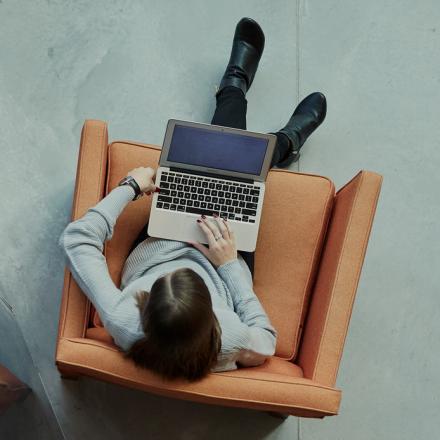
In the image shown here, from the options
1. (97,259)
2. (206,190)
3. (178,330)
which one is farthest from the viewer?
(206,190)

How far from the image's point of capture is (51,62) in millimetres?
2143

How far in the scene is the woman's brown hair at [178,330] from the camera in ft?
3.88

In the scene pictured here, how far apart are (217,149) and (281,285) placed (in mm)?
431

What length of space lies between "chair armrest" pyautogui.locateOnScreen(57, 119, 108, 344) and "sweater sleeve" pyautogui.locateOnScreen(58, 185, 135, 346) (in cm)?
8

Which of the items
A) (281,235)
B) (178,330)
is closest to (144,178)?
(281,235)

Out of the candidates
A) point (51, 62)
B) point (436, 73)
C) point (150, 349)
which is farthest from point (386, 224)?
point (51, 62)

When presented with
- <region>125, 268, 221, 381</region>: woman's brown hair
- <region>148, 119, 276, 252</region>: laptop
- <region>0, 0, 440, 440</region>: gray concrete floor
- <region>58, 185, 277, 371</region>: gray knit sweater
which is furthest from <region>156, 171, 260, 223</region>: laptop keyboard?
<region>0, 0, 440, 440</region>: gray concrete floor

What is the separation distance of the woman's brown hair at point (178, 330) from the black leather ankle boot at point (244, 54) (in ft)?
3.40

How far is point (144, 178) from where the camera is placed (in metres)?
1.62

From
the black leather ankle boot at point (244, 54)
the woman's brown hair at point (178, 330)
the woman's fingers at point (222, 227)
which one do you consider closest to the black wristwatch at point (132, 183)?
the woman's fingers at point (222, 227)

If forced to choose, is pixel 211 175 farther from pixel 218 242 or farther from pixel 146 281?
pixel 146 281

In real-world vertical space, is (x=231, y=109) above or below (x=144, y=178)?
above

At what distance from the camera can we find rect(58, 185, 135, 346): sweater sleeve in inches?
53.7

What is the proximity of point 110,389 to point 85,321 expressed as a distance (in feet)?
1.63
